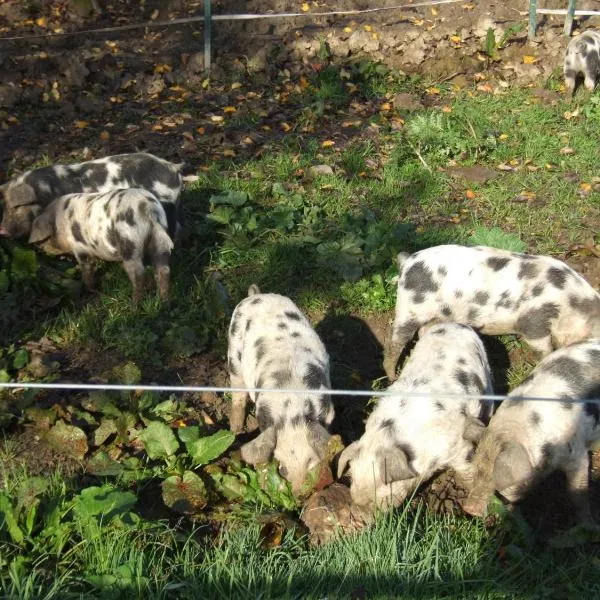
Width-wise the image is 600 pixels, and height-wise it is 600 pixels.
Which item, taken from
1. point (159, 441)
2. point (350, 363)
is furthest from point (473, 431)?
point (159, 441)

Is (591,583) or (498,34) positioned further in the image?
(498,34)

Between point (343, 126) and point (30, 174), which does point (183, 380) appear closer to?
point (30, 174)

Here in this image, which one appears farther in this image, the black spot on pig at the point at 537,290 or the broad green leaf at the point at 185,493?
the black spot on pig at the point at 537,290

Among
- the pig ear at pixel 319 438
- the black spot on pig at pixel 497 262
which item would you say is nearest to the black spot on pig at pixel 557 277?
the black spot on pig at pixel 497 262

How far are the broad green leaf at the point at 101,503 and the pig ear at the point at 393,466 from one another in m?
1.39

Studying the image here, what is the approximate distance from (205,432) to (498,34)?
8.67m

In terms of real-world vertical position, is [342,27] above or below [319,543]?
above

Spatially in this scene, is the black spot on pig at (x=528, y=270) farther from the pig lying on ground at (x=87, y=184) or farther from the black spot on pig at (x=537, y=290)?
the pig lying on ground at (x=87, y=184)

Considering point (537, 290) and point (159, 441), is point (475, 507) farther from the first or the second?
point (159, 441)

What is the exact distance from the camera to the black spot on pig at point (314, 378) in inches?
210

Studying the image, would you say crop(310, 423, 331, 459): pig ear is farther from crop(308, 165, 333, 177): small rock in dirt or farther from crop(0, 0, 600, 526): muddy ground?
crop(0, 0, 600, 526): muddy ground

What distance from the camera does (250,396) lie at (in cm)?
594

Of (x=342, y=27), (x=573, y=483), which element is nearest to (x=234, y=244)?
(x=573, y=483)

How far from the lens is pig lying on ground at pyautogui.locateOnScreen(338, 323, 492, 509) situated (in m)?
4.82
